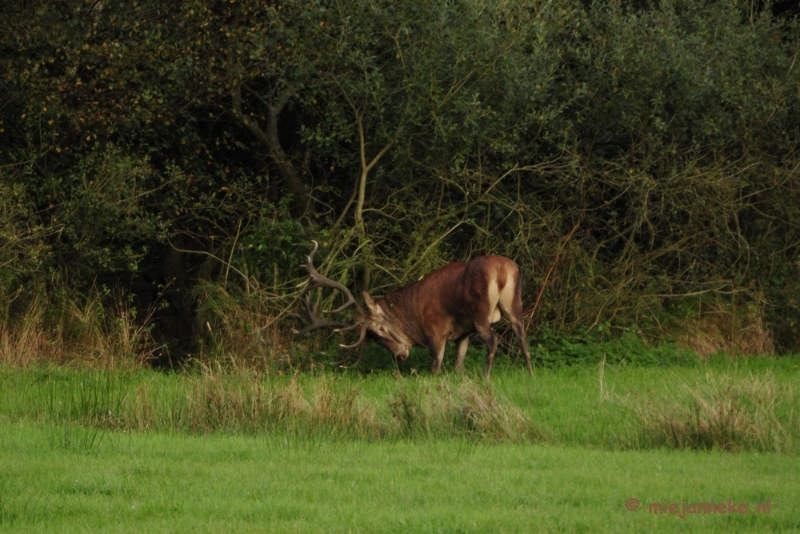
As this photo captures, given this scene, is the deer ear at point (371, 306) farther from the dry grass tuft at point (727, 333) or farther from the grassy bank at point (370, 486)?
the grassy bank at point (370, 486)

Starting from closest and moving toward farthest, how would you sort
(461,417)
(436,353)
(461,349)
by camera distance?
1. (461,417)
2. (436,353)
3. (461,349)

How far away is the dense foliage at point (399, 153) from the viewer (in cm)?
1571

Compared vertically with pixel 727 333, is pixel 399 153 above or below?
above

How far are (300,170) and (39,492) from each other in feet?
34.5

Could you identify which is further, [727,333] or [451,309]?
[727,333]

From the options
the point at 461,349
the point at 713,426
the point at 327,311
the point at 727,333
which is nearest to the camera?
the point at 713,426

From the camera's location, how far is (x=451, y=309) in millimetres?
14812

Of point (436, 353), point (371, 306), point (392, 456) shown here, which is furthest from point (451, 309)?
point (392, 456)

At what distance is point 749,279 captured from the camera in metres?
18.4

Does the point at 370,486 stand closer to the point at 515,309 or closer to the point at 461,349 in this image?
the point at 515,309

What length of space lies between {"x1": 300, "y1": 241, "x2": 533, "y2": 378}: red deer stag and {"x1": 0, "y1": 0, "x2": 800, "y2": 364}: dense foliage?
1125 mm

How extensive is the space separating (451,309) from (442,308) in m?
0.11

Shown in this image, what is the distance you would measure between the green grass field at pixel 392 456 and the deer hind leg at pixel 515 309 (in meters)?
1.50

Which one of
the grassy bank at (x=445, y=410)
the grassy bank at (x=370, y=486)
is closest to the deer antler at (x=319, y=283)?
the grassy bank at (x=445, y=410)
